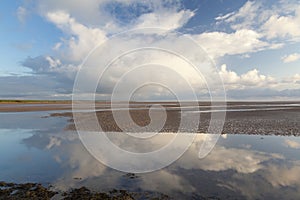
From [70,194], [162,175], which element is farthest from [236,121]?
[70,194]

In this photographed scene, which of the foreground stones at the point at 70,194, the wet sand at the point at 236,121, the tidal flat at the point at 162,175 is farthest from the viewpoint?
the wet sand at the point at 236,121

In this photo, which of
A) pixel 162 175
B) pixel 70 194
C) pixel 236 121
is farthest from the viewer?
pixel 236 121

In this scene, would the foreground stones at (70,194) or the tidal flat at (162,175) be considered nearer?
the foreground stones at (70,194)

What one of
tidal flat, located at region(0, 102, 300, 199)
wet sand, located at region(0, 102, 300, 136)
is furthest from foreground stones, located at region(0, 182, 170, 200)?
wet sand, located at region(0, 102, 300, 136)

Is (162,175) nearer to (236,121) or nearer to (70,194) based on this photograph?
(70,194)

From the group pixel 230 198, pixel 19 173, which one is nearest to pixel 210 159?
pixel 230 198

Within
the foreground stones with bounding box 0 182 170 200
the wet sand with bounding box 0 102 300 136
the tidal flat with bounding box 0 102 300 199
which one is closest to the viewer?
the foreground stones with bounding box 0 182 170 200

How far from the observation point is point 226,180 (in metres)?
8.16

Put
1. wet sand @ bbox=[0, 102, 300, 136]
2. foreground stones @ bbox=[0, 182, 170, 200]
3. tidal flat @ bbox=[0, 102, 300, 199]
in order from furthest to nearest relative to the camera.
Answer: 1. wet sand @ bbox=[0, 102, 300, 136]
2. tidal flat @ bbox=[0, 102, 300, 199]
3. foreground stones @ bbox=[0, 182, 170, 200]

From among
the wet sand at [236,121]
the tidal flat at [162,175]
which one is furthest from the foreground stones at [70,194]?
the wet sand at [236,121]

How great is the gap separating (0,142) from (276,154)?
19.0 m

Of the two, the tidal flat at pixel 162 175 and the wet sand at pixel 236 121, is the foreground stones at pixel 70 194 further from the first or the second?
the wet sand at pixel 236 121

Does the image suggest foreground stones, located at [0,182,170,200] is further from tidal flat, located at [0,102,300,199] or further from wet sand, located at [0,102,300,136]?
wet sand, located at [0,102,300,136]

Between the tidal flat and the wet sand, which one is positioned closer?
the tidal flat
